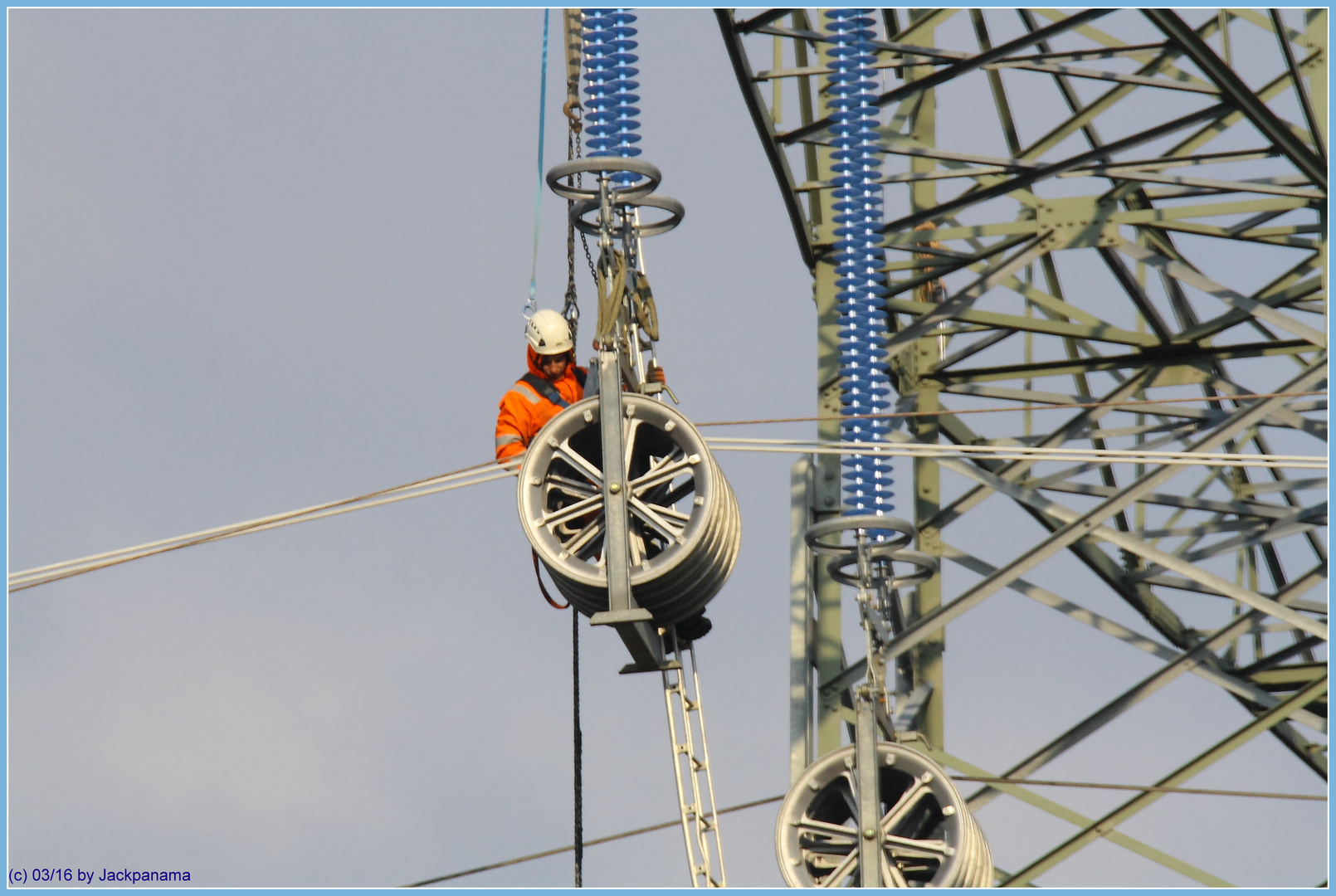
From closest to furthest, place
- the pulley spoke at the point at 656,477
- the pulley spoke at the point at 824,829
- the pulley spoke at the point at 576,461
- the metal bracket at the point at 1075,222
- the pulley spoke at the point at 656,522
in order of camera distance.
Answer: the pulley spoke at the point at 656,522, the pulley spoke at the point at 656,477, the pulley spoke at the point at 576,461, the pulley spoke at the point at 824,829, the metal bracket at the point at 1075,222

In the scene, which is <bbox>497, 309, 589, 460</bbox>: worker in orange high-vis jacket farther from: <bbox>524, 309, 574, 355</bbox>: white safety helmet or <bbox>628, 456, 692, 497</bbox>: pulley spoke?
<bbox>628, 456, 692, 497</bbox>: pulley spoke

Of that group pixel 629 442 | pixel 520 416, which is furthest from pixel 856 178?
pixel 629 442

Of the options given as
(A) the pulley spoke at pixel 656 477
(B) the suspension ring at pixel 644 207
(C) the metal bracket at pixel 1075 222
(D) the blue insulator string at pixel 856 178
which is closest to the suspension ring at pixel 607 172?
(B) the suspension ring at pixel 644 207

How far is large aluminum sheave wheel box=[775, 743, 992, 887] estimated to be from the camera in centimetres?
1522

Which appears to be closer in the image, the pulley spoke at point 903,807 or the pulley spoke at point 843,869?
the pulley spoke at point 903,807

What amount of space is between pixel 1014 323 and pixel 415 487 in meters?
6.80

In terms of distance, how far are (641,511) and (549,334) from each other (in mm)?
3045

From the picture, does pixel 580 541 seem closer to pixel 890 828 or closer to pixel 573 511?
pixel 573 511

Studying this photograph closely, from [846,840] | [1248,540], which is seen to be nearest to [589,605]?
[846,840]

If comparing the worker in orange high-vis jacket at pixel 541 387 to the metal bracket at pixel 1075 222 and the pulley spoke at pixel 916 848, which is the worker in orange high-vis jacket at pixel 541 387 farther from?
the metal bracket at pixel 1075 222

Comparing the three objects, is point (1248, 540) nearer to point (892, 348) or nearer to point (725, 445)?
point (892, 348)

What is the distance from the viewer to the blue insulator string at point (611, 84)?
1507 cm

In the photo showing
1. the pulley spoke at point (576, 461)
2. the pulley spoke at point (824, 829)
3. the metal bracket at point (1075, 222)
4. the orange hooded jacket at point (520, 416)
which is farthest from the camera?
the metal bracket at point (1075, 222)

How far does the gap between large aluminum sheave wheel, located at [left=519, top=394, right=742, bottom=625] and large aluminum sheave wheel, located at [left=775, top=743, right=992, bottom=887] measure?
7.07 feet
